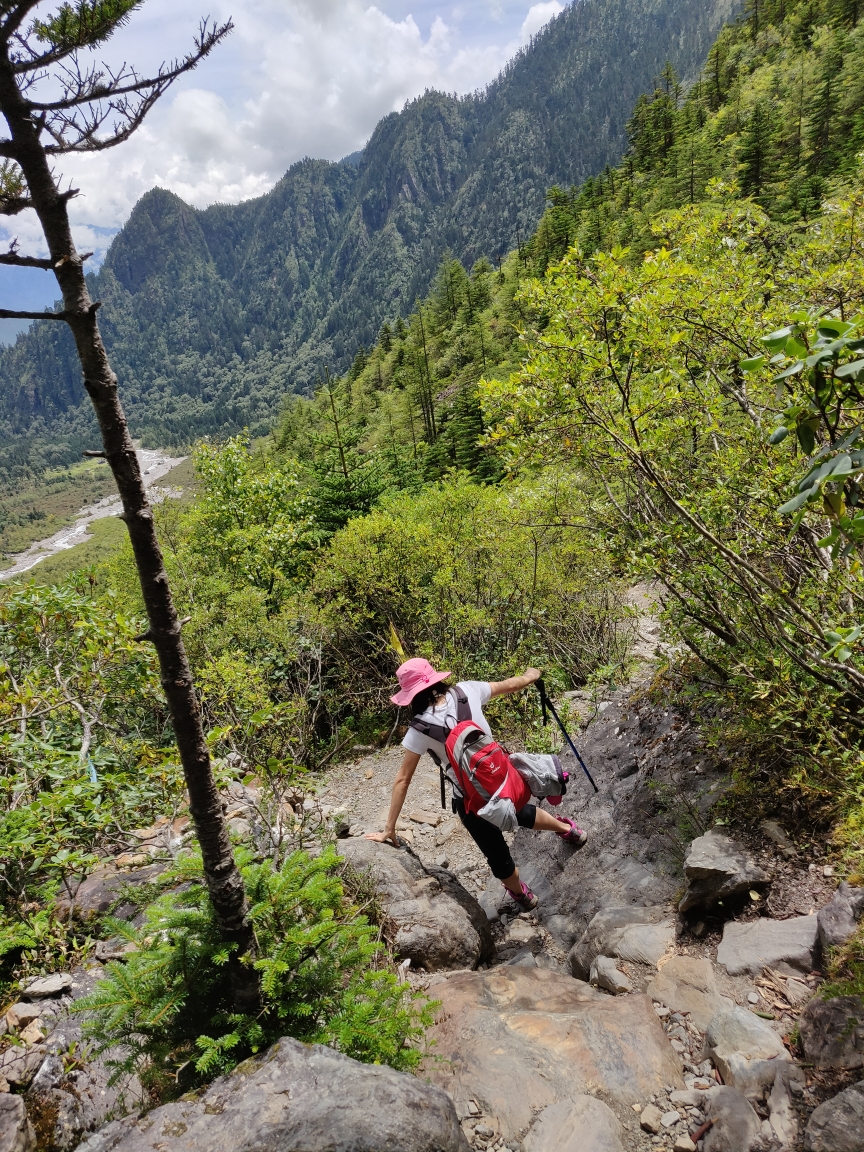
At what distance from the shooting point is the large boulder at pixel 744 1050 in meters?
2.62

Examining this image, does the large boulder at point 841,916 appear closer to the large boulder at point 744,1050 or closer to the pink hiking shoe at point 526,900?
the large boulder at point 744,1050

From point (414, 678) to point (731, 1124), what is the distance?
291cm

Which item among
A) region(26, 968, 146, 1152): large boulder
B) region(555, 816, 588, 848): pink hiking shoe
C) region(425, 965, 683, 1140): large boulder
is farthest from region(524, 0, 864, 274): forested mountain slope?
region(26, 968, 146, 1152): large boulder

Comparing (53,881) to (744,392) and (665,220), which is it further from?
(665,220)

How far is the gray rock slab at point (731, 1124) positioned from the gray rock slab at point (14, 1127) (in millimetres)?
3114

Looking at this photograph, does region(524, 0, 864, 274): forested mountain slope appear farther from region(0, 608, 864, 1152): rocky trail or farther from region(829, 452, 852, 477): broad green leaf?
region(829, 452, 852, 477): broad green leaf

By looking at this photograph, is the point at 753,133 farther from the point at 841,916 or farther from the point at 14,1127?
the point at 14,1127

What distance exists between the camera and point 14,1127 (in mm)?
2701

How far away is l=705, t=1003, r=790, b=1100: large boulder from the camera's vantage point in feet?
8.59

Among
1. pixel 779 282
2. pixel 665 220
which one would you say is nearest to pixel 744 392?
pixel 779 282

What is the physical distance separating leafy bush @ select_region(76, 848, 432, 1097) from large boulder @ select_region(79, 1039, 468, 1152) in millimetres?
172

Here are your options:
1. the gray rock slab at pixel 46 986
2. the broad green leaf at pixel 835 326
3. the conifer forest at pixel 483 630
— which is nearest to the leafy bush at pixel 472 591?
the conifer forest at pixel 483 630

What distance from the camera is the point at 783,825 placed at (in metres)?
3.92

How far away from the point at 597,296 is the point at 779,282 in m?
2.08
